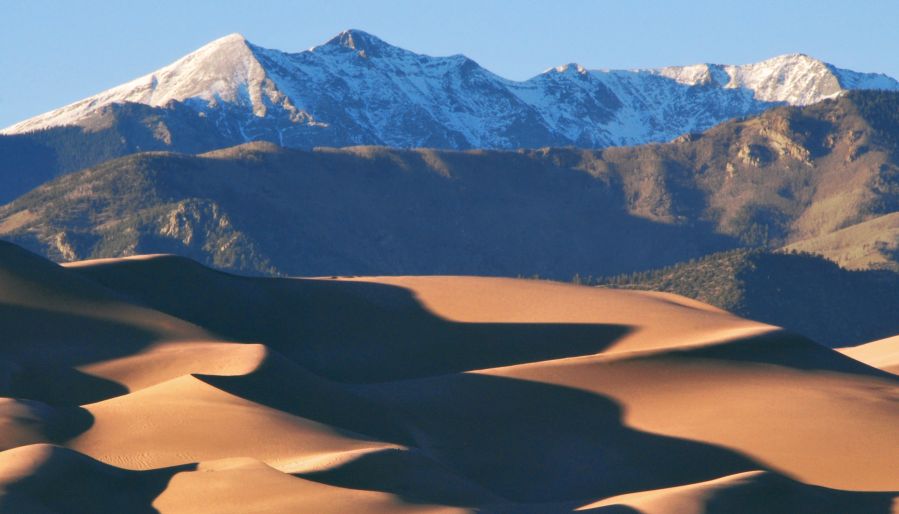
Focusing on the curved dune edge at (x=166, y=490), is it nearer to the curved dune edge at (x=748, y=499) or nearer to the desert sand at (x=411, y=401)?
the desert sand at (x=411, y=401)

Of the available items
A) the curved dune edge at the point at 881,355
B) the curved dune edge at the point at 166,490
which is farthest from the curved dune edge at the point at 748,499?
the curved dune edge at the point at 881,355

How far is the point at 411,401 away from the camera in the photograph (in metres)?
91.8

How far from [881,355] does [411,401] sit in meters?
91.8

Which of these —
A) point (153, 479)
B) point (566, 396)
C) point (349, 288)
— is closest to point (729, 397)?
point (566, 396)

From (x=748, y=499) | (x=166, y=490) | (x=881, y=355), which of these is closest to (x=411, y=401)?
(x=748, y=499)

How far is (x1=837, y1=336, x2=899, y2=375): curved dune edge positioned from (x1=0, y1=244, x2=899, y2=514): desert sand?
2257 centimetres

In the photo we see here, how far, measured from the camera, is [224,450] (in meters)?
70.9

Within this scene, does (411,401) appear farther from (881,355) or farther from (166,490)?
(881,355)

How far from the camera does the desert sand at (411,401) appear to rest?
6569 cm

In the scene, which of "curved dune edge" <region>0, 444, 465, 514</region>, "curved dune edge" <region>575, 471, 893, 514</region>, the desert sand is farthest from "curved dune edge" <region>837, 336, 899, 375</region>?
"curved dune edge" <region>0, 444, 465, 514</region>

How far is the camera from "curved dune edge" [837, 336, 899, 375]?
5576 inches

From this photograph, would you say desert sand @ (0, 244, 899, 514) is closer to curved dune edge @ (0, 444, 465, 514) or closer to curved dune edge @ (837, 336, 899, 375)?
curved dune edge @ (0, 444, 465, 514)

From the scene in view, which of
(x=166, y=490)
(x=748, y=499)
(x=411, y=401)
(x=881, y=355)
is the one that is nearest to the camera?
(x=166, y=490)

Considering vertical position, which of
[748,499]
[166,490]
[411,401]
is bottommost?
[748,499]
